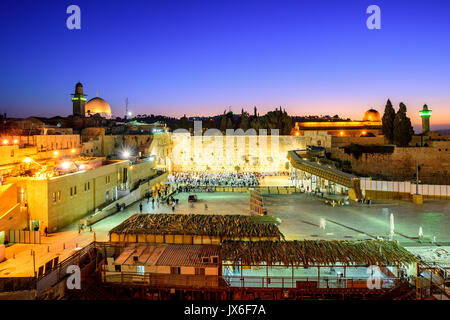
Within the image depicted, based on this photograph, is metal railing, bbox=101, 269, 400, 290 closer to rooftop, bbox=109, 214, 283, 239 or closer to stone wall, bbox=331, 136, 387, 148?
rooftop, bbox=109, 214, 283, 239

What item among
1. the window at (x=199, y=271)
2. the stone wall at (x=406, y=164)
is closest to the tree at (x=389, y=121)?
the stone wall at (x=406, y=164)

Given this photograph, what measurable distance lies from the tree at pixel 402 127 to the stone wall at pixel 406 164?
1.45 meters

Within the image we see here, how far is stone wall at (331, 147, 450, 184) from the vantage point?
3525 cm

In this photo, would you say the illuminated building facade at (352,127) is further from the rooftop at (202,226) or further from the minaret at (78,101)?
the rooftop at (202,226)

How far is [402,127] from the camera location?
3675 centimetres

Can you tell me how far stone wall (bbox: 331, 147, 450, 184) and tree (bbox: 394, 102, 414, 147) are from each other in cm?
145

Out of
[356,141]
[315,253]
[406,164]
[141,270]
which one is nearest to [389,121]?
[356,141]

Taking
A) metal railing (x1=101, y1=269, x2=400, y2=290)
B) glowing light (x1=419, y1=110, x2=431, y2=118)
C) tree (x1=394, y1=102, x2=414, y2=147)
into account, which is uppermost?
glowing light (x1=419, y1=110, x2=431, y2=118)

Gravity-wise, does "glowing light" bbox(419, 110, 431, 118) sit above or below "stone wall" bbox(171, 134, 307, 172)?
above

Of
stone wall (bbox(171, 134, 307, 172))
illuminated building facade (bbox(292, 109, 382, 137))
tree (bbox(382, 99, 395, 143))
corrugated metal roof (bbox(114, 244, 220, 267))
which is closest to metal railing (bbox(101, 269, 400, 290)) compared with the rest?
corrugated metal roof (bbox(114, 244, 220, 267))

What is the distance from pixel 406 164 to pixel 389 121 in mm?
5382

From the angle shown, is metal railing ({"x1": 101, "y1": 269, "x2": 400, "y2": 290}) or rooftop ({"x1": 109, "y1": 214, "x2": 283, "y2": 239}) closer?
metal railing ({"x1": 101, "y1": 269, "x2": 400, "y2": 290})

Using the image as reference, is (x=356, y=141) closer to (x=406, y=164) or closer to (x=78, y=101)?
(x=406, y=164)

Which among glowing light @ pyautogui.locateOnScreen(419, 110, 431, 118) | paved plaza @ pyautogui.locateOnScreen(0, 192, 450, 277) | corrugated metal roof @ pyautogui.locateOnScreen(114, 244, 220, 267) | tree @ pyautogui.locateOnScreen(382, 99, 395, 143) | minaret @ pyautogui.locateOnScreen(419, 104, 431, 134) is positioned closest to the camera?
corrugated metal roof @ pyautogui.locateOnScreen(114, 244, 220, 267)
